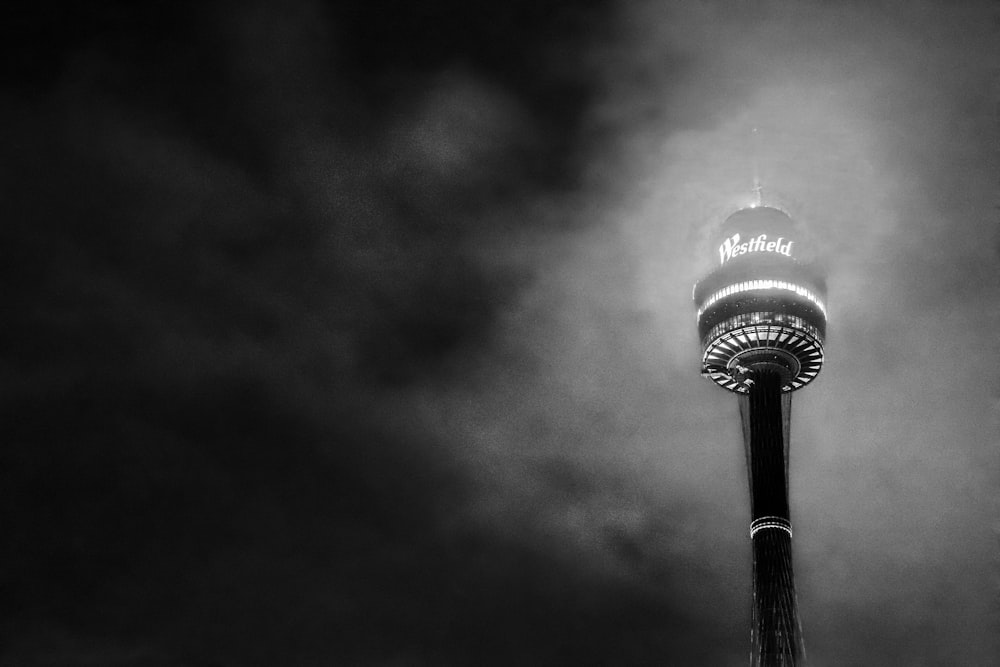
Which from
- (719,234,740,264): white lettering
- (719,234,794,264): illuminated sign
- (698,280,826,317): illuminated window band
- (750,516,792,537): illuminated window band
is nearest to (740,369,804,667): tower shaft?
(750,516,792,537): illuminated window band

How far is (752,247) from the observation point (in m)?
174

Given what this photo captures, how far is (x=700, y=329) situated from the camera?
589ft

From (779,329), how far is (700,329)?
13787 millimetres

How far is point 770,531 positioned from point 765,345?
30.8m

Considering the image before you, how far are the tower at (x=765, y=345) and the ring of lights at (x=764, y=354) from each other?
0.16m

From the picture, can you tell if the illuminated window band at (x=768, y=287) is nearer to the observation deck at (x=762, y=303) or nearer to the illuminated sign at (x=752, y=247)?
the observation deck at (x=762, y=303)

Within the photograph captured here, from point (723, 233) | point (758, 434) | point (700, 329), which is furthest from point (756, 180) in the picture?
point (758, 434)

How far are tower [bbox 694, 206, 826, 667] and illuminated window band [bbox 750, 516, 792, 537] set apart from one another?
0.15m

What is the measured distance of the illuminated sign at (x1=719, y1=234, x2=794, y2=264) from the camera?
173375 mm

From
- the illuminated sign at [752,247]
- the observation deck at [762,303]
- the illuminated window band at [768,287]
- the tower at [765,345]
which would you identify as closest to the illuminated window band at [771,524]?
the tower at [765,345]

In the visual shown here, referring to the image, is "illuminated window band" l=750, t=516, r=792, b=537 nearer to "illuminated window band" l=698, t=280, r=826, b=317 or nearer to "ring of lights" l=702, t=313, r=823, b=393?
"ring of lights" l=702, t=313, r=823, b=393

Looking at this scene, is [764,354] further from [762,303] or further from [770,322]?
[762,303]

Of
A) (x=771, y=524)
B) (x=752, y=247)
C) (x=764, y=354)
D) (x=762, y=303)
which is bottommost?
(x=771, y=524)

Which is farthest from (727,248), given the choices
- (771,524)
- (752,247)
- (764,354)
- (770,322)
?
(771,524)
